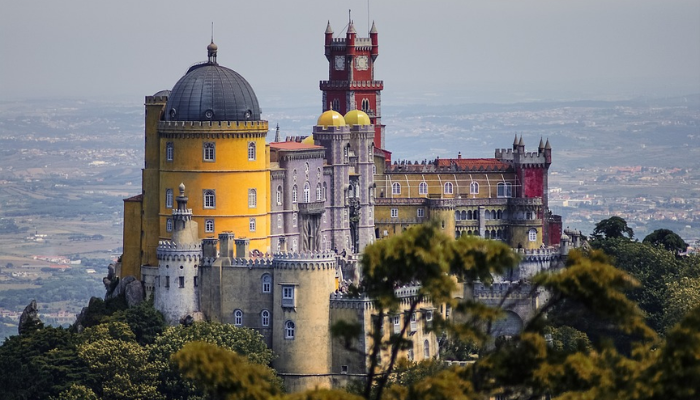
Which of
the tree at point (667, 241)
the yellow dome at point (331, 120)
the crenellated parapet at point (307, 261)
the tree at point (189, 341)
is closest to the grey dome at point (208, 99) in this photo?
the yellow dome at point (331, 120)

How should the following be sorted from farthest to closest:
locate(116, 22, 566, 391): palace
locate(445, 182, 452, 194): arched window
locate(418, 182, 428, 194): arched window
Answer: locate(445, 182, 452, 194): arched window < locate(418, 182, 428, 194): arched window < locate(116, 22, 566, 391): palace

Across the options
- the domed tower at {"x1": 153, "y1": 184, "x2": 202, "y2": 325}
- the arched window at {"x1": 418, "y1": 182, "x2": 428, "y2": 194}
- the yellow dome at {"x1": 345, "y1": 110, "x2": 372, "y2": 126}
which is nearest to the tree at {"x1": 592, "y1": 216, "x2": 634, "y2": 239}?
the arched window at {"x1": 418, "y1": 182, "x2": 428, "y2": 194}

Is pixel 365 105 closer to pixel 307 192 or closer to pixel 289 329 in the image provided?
pixel 307 192

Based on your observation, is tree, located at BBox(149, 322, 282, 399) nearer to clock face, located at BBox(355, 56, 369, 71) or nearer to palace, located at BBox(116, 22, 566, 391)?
palace, located at BBox(116, 22, 566, 391)

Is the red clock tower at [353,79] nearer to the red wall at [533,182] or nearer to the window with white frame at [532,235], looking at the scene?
the red wall at [533,182]

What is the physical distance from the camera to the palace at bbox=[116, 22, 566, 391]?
384 ft

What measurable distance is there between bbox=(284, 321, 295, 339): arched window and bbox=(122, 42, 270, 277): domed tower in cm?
1018

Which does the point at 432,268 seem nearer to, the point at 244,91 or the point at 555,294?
the point at 555,294

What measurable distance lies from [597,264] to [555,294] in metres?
1.87

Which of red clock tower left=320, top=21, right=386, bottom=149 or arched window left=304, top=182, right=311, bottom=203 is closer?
arched window left=304, top=182, right=311, bottom=203

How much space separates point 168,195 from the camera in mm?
126312

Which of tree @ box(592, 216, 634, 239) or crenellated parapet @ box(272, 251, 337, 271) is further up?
tree @ box(592, 216, 634, 239)

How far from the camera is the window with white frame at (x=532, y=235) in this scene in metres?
143

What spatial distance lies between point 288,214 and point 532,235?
73.2 feet
